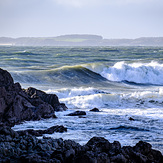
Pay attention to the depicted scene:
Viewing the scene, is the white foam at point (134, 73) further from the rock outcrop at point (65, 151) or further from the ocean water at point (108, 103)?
the rock outcrop at point (65, 151)

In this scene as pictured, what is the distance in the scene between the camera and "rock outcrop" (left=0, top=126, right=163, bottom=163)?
26.1ft

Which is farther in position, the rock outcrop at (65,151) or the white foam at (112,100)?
the white foam at (112,100)

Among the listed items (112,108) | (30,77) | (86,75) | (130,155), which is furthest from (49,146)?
(86,75)

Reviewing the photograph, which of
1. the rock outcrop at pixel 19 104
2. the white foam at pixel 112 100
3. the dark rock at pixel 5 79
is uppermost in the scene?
the dark rock at pixel 5 79

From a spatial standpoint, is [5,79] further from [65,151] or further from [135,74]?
[135,74]

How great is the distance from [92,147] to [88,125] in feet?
18.1

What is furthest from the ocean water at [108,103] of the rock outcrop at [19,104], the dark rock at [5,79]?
the dark rock at [5,79]

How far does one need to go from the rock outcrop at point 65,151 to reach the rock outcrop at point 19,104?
4.90 metres

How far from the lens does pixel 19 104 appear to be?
15391 mm

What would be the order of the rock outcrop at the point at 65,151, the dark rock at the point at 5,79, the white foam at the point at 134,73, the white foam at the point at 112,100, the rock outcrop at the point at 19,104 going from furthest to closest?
the white foam at the point at 134,73 < the white foam at the point at 112,100 < the dark rock at the point at 5,79 < the rock outcrop at the point at 19,104 < the rock outcrop at the point at 65,151

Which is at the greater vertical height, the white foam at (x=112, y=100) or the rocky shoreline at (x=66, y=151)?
the rocky shoreline at (x=66, y=151)

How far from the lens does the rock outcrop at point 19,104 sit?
1473cm

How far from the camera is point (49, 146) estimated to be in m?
9.08

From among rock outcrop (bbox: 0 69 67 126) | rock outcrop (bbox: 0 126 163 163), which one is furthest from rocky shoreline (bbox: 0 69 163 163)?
rock outcrop (bbox: 0 69 67 126)
